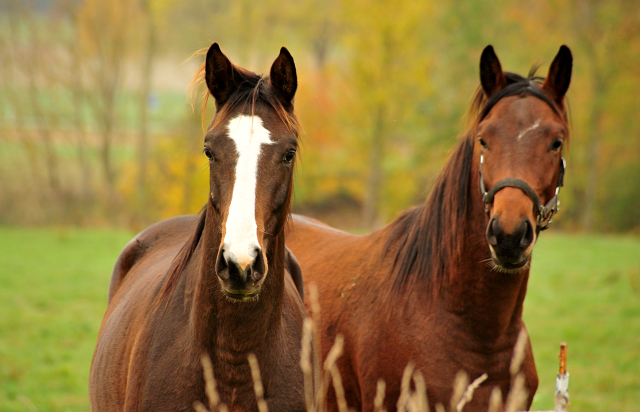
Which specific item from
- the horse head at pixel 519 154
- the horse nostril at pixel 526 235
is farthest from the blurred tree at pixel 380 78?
the horse nostril at pixel 526 235

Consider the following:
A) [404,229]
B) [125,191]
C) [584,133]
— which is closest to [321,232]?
[404,229]

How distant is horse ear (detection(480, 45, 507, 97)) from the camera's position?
131 inches

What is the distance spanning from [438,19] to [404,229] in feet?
68.3

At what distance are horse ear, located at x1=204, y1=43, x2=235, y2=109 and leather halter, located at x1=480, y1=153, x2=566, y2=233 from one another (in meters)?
1.43

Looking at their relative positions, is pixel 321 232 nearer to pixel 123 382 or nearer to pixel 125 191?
pixel 123 382

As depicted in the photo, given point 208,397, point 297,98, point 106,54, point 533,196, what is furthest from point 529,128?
point 106,54

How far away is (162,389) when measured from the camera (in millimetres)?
2426

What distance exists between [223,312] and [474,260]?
1546 millimetres

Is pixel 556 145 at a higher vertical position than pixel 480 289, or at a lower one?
higher

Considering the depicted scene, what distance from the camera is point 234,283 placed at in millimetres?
2086

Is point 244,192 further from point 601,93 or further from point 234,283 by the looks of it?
point 601,93

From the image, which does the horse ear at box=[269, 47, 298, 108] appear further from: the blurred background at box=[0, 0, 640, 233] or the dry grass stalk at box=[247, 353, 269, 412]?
the blurred background at box=[0, 0, 640, 233]

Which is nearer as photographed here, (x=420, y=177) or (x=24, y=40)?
(x=24, y=40)

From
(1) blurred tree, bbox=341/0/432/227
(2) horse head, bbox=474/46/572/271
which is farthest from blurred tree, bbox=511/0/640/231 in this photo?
(2) horse head, bbox=474/46/572/271
